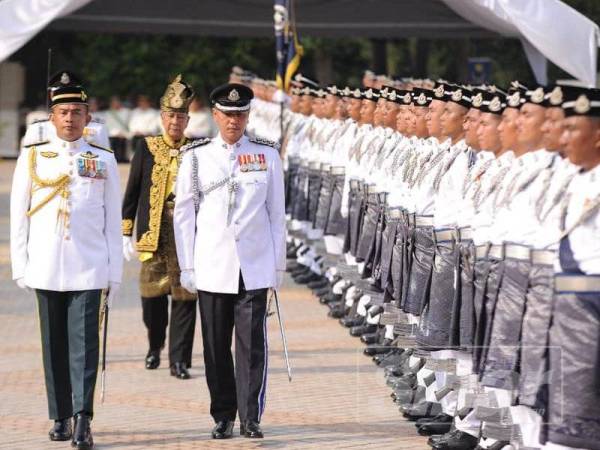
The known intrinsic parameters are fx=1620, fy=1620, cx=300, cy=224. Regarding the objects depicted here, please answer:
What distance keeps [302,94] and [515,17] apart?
3135 millimetres

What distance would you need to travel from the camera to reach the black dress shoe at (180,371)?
433 inches

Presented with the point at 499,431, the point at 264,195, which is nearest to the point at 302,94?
the point at 264,195

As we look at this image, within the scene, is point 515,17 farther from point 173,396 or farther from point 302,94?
point 173,396

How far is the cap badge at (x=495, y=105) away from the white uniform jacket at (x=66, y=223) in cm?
213

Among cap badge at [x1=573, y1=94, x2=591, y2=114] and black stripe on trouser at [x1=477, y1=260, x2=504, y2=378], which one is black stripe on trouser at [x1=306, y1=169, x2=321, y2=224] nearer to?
black stripe on trouser at [x1=477, y1=260, x2=504, y2=378]

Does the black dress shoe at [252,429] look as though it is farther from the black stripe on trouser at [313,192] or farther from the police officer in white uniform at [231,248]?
the black stripe on trouser at [313,192]

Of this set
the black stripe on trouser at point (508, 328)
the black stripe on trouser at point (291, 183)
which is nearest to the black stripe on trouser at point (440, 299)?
the black stripe on trouser at point (508, 328)

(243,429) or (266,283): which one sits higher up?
(266,283)

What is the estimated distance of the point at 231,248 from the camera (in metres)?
8.95

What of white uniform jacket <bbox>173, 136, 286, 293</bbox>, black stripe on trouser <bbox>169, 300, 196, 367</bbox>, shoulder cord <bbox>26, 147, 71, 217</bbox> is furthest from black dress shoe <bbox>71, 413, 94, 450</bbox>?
black stripe on trouser <bbox>169, 300, 196, 367</bbox>

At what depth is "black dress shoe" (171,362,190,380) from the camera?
10992mm

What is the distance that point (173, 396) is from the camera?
10.3 meters

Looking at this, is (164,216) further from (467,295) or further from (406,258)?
(467,295)

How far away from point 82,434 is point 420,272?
2350 millimetres
